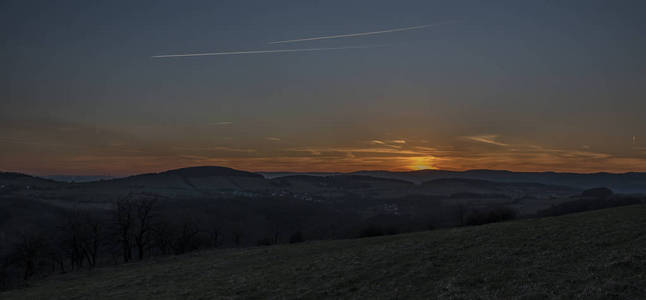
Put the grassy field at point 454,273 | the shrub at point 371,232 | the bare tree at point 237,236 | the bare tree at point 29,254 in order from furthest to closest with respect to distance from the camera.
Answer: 1. the bare tree at point 237,236
2. the shrub at point 371,232
3. the bare tree at point 29,254
4. the grassy field at point 454,273

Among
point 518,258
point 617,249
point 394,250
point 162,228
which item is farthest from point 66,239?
point 617,249

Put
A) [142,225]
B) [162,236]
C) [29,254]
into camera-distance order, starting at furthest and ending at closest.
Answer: [162,236] < [142,225] < [29,254]

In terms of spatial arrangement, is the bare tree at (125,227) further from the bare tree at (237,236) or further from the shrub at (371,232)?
the shrub at (371,232)

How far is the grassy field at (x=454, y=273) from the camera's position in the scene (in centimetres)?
1560

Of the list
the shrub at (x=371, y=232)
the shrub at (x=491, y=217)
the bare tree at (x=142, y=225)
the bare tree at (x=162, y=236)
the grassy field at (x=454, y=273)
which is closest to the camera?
the grassy field at (x=454, y=273)

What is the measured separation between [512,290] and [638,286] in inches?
169

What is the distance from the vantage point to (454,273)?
2052 centimetres

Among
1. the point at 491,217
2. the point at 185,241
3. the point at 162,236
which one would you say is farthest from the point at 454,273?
the point at 162,236

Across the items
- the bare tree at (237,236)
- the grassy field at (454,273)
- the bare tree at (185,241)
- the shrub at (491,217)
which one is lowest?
the bare tree at (237,236)

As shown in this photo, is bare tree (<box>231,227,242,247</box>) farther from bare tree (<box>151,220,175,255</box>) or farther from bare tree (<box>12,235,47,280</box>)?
bare tree (<box>12,235,47,280</box>)

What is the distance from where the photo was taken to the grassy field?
1560cm

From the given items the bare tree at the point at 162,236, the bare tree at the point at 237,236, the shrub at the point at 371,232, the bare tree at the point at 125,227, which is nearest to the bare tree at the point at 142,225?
the bare tree at the point at 162,236

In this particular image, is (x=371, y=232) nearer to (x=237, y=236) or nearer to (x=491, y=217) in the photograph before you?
(x=491, y=217)

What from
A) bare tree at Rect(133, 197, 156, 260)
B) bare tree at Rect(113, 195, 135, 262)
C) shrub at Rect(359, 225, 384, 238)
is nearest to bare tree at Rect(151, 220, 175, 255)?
bare tree at Rect(133, 197, 156, 260)
